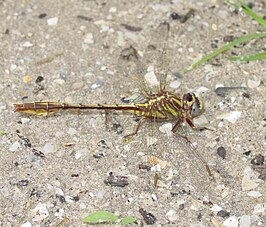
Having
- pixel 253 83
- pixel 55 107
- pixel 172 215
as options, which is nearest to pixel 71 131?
pixel 55 107

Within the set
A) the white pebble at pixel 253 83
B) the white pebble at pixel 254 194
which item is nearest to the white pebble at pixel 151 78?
the white pebble at pixel 253 83

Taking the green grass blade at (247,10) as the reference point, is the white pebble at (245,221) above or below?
below

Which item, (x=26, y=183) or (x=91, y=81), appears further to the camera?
(x=91, y=81)

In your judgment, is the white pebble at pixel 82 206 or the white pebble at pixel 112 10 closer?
the white pebble at pixel 82 206

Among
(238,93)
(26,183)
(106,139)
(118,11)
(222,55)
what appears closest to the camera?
(26,183)

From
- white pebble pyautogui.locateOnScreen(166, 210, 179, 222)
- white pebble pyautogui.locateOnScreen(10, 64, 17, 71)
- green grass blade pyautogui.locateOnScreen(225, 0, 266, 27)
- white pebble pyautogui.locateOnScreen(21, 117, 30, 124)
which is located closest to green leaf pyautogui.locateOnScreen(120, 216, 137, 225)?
white pebble pyautogui.locateOnScreen(166, 210, 179, 222)

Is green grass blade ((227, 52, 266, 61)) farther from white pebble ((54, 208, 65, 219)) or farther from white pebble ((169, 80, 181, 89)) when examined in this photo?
white pebble ((54, 208, 65, 219))

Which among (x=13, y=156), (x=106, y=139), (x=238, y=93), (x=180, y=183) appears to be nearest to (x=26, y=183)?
(x=13, y=156)

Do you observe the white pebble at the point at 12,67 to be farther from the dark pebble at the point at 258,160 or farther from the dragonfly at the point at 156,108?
the dark pebble at the point at 258,160

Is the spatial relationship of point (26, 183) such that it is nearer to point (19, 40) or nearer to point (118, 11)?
point (19, 40)
